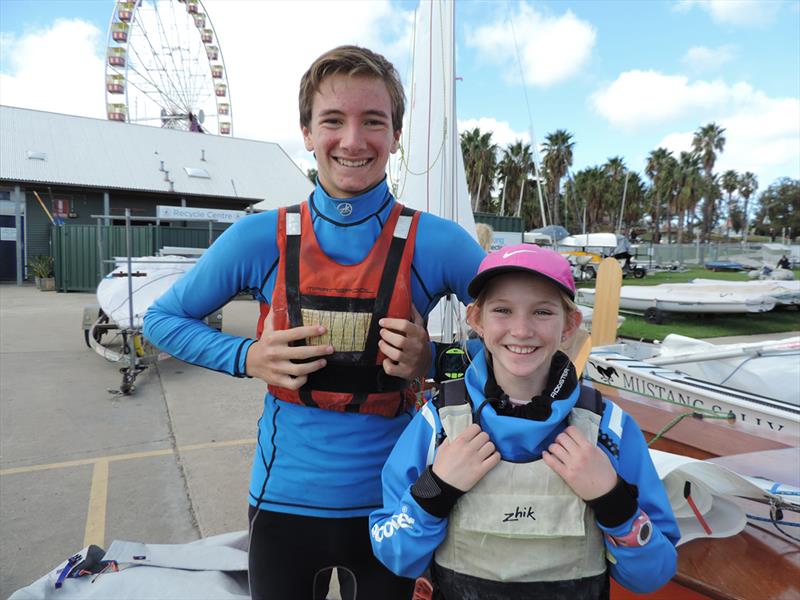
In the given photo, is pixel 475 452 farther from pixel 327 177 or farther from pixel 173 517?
pixel 173 517

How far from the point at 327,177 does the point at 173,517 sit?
2.88 meters

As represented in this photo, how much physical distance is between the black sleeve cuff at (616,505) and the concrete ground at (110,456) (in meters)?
2.72

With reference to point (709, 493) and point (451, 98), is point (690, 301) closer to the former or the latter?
point (451, 98)

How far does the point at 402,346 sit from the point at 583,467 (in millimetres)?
490

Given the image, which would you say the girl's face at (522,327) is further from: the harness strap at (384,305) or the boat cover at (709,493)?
the boat cover at (709,493)

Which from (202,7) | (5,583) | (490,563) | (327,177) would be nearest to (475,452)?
(490,563)

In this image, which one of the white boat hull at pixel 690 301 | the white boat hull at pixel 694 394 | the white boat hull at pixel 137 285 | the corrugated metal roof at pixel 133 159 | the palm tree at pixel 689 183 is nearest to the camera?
the white boat hull at pixel 694 394

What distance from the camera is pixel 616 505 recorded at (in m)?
1.06

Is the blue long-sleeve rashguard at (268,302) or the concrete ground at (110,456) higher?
the blue long-sleeve rashguard at (268,302)

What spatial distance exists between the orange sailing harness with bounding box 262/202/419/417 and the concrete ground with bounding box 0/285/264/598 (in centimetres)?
234

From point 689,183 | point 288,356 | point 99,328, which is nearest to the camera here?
point 288,356

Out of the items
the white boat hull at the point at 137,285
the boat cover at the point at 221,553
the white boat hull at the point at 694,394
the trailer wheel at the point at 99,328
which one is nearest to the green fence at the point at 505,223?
the white boat hull at the point at 137,285

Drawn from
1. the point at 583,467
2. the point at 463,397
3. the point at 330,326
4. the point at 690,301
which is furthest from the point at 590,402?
the point at 690,301

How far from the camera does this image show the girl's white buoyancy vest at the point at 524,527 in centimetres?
110
